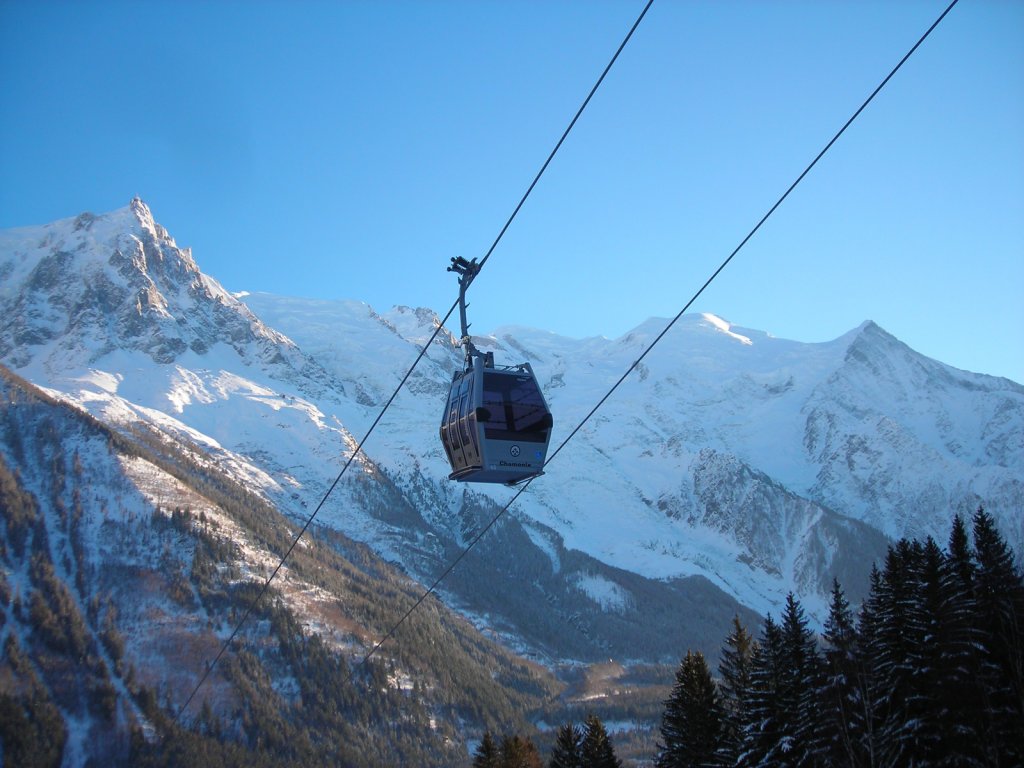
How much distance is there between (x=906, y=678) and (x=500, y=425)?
770 inches

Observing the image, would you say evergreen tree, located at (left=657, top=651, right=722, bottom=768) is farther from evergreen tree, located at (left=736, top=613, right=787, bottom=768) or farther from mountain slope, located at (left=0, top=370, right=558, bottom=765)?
mountain slope, located at (left=0, top=370, right=558, bottom=765)

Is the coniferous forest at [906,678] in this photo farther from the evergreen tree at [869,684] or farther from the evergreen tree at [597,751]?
the evergreen tree at [597,751]

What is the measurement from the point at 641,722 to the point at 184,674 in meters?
78.5

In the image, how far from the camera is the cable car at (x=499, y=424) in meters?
28.5

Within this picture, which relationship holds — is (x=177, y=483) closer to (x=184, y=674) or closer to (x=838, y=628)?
(x=184, y=674)

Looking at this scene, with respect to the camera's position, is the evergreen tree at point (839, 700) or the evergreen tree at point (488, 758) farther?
the evergreen tree at point (488, 758)

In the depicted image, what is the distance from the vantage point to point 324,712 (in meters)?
152

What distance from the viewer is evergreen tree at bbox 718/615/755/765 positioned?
143 feet

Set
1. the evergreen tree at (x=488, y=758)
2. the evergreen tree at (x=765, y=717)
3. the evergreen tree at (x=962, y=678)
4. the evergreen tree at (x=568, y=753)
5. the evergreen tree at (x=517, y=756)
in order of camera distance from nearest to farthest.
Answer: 1. the evergreen tree at (x=962, y=678)
2. the evergreen tree at (x=765, y=717)
3. the evergreen tree at (x=568, y=753)
4. the evergreen tree at (x=517, y=756)
5. the evergreen tree at (x=488, y=758)

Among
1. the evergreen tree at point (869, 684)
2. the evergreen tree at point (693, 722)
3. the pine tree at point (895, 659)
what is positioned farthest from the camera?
the evergreen tree at point (693, 722)

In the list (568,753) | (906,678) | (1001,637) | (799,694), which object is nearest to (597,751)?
(568,753)

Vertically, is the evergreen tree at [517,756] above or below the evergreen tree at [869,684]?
below

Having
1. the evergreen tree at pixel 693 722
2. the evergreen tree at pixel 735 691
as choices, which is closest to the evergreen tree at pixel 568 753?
the evergreen tree at pixel 693 722

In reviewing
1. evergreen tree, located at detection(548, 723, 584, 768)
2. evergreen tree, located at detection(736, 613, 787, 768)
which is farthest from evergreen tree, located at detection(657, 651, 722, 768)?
evergreen tree, located at detection(548, 723, 584, 768)
